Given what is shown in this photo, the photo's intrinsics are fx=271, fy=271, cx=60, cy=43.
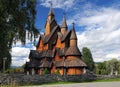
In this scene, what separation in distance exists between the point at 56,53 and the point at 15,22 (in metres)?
28.8

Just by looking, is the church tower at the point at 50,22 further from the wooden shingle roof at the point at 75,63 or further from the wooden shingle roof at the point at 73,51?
the wooden shingle roof at the point at 75,63

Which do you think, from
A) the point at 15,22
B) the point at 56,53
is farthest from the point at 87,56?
the point at 15,22

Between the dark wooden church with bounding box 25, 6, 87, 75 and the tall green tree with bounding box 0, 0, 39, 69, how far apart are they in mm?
21520

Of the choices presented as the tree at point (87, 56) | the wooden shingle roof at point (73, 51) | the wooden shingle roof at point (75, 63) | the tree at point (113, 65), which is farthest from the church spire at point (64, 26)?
the tree at point (113, 65)

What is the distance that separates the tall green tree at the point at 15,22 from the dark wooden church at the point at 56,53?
21520 mm

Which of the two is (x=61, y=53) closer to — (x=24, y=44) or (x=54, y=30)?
(x=54, y=30)

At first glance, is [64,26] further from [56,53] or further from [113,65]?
[113,65]

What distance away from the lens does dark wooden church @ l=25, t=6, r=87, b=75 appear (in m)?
54.0

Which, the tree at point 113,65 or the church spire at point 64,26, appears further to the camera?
the tree at point 113,65

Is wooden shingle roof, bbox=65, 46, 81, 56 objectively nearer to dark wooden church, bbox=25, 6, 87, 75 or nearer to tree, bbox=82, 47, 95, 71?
dark wooden church, bbox=25, 6, 87, 75

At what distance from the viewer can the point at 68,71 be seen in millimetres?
54281

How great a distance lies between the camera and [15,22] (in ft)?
103

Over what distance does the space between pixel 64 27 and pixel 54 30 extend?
8.07 feet

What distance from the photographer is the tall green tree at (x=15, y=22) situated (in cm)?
3011
